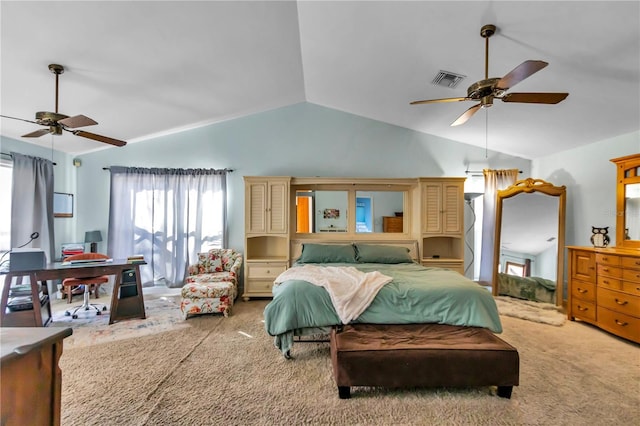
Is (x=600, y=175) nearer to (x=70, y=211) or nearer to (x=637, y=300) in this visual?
(x=637, y=300)

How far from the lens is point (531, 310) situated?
373cm

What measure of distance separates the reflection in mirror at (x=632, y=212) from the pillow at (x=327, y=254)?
123 inches

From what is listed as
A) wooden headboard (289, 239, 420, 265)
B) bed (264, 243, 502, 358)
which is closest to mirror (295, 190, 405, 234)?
wooden headboard (289, 239, 420, 265)

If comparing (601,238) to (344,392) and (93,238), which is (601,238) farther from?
(93,238)

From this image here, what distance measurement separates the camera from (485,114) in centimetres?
356

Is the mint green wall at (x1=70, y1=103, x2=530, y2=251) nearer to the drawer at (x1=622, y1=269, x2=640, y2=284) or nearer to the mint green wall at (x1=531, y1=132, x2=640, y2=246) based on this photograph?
the mint green wall at (x1=531, y1=132, x2=640, y2=246)

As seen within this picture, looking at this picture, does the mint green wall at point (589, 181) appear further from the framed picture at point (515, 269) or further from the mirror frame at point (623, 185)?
the framed picture at point (515, 269)

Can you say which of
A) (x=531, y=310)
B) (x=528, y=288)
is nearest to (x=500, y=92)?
(x=531, y=310)

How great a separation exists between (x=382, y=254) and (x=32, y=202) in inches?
191

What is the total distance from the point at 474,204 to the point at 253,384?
428cm

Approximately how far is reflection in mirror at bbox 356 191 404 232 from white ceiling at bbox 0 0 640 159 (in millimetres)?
1341

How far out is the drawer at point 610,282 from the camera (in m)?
2.89

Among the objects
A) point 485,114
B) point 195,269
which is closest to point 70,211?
point 195,269

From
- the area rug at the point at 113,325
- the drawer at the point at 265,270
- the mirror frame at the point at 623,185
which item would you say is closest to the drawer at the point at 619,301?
the mirror frame at the point at 623,185
